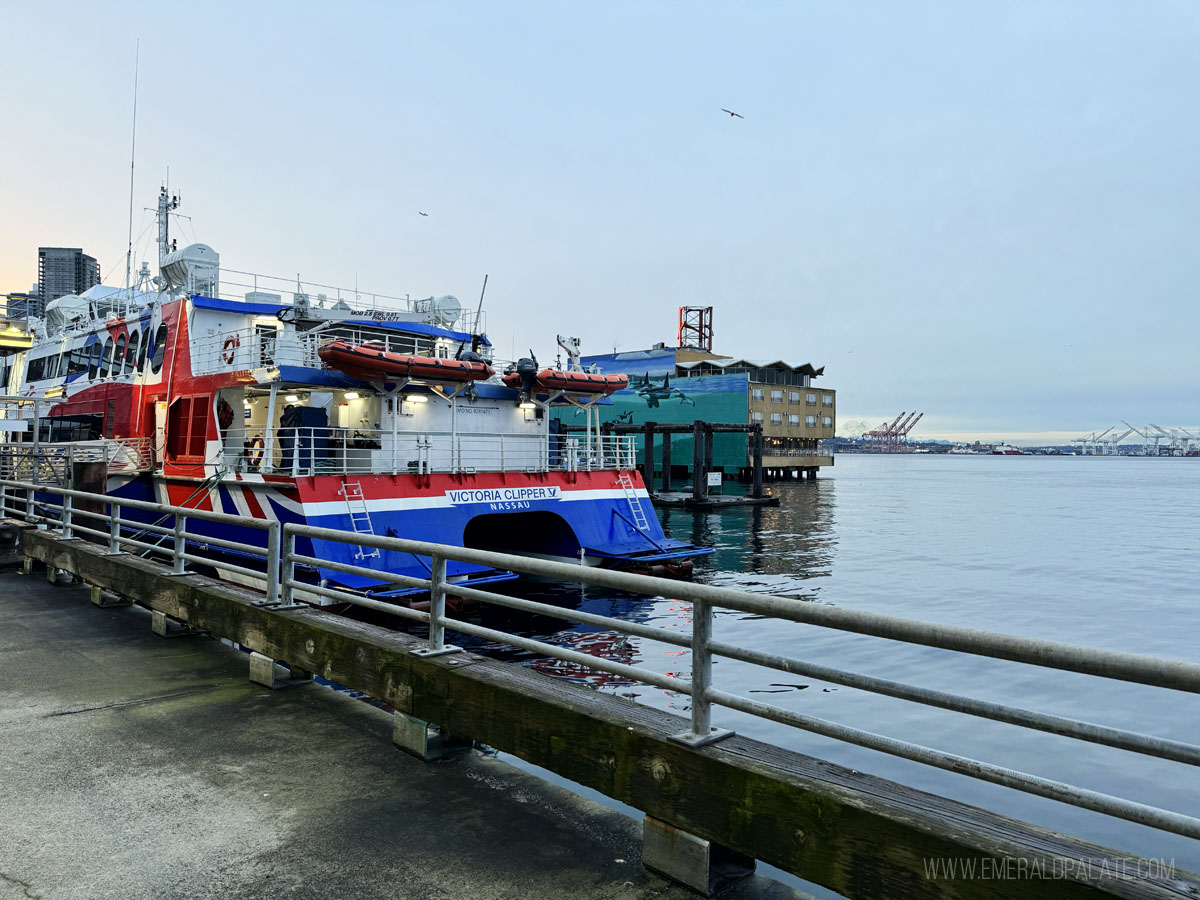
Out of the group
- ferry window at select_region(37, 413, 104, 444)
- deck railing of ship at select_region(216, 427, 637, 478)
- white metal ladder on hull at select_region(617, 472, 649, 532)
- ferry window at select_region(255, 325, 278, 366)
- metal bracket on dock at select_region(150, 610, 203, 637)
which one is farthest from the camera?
ferry window at select_region(37, 413, 104, 444)

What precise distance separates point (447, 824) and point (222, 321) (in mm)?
19476

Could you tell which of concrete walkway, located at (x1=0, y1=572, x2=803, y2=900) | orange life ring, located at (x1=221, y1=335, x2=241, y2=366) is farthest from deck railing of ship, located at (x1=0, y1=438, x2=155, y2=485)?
concrete walkway, located at (x1=0, y1=572, x2=803, y2=900)

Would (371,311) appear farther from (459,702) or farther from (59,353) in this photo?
(459,702)

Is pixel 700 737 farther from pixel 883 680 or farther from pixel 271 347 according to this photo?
pixel 271 347

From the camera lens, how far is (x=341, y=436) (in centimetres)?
1908

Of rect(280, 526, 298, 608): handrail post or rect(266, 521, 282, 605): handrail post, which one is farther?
rect(266, 521, 282, 605): handrail post

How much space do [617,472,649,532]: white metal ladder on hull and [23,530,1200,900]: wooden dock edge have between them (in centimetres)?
1494

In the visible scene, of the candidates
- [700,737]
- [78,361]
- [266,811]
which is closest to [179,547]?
[266,811]

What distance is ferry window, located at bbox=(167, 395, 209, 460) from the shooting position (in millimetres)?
19953

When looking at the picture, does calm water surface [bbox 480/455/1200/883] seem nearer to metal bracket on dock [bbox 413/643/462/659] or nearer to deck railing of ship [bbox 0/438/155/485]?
metal bracket on dock [bbox 413/643/462/659]

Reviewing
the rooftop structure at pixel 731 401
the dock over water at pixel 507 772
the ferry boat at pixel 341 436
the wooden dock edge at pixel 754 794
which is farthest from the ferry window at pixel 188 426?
the rooftop structure at pixel 731 401

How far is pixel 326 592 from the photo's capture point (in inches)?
293

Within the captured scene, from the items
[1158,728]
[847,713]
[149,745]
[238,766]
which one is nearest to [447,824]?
[238,766]

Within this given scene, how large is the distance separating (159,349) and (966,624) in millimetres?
22195
